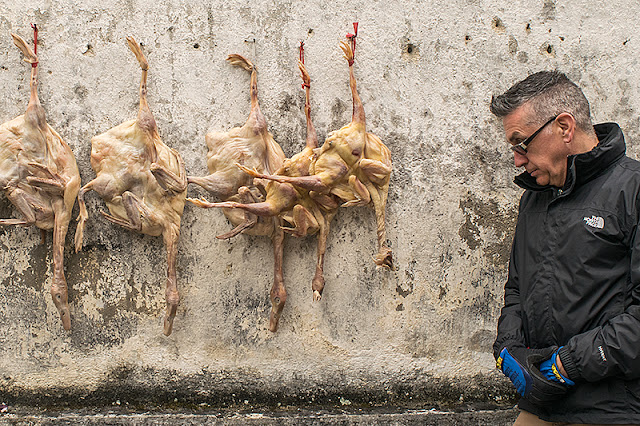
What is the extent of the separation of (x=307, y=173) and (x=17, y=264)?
174 cm

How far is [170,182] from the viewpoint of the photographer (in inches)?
112

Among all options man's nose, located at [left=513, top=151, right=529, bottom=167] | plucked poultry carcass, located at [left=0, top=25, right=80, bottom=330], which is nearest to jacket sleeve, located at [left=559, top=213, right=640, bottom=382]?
man's nose, located at [left=513, top=151, right=529, bottom=167]

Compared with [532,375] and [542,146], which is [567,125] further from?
[532,375]

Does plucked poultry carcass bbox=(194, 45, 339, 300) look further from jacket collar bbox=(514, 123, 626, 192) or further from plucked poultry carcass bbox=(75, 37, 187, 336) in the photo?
jacket collar bbox=(514, 123, 626, 192)

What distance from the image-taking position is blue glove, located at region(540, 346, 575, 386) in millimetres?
1998

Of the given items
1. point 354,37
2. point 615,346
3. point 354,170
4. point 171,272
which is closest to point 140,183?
point 171,272

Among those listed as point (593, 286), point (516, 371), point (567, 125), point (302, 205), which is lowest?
point (516, 371)

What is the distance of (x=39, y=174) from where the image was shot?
290 cm

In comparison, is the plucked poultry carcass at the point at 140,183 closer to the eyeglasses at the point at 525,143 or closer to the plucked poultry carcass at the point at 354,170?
the plucked poultry carcass at the point at 354,170

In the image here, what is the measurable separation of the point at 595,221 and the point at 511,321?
1.94 ft

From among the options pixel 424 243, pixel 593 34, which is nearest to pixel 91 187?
pixel 424 243

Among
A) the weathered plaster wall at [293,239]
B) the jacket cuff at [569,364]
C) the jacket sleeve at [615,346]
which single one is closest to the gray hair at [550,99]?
the jacket sleeve at [615,346]

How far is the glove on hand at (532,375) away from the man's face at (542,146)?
67cm

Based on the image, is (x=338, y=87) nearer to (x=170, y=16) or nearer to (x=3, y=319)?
(x=170, y=16)
